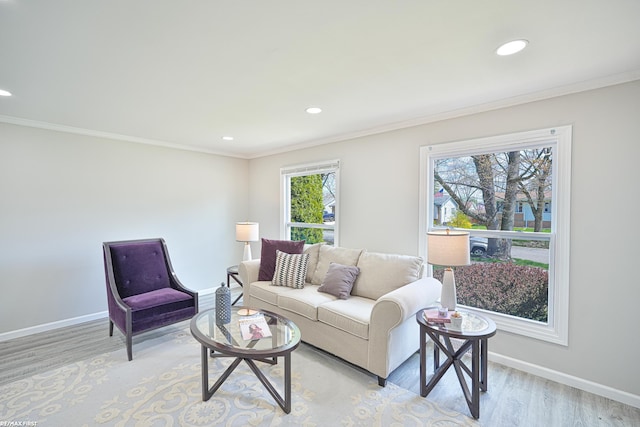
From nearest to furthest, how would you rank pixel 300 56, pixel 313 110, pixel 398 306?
pixel 300 56
pixel 398 306
pixel 313 110

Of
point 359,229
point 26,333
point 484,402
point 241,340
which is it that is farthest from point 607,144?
point 26,333

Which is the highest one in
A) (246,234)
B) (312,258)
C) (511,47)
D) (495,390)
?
(511,47)

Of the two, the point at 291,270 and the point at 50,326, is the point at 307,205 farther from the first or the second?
the point at 50,326

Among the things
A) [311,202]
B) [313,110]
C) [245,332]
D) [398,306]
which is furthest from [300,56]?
[311,202]

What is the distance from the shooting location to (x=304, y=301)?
296 cm

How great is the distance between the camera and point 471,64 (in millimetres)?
2004

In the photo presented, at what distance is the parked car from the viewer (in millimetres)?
2912

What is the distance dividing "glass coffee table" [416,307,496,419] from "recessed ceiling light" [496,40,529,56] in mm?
1856

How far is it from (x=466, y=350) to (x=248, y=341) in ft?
5.29

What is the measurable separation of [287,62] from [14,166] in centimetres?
342

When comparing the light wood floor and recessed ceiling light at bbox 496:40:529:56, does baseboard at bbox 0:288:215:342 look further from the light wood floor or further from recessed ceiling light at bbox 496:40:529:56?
recessed ceiling light at bbox 496:40:529:56

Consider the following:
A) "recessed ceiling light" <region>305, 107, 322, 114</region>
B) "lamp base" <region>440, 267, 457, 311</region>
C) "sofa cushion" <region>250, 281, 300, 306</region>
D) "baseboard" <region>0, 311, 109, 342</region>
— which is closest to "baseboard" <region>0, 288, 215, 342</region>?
"baseboard" <region>0, 311, 109, 342</region>

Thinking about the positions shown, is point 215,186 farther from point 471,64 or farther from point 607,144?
point 607,144

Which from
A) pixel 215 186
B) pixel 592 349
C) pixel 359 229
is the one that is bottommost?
pixel 592 349
